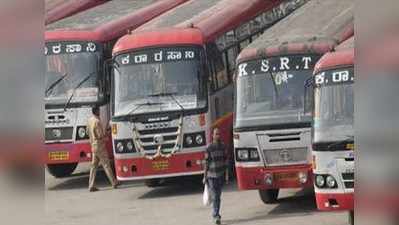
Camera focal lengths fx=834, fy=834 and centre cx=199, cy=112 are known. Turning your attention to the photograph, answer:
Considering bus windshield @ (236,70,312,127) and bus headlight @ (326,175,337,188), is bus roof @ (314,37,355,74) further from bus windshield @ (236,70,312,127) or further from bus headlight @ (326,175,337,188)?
bus headlight @ (326,175,337,188)

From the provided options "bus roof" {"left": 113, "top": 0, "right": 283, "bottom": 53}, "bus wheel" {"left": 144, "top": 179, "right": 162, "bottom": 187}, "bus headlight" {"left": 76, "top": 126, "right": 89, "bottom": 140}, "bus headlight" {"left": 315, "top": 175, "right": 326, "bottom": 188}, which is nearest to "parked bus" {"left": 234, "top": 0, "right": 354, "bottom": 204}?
"bus headlight" {"left": 315, "top": 175, "right": 326, "bottom": 188}

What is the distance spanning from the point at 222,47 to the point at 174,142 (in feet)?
8.34

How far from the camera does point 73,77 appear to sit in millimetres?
16656

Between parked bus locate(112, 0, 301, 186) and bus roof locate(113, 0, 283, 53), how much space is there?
26mm

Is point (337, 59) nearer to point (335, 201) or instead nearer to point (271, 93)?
point (271, 93)

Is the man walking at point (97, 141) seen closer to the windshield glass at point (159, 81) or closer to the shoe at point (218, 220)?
the windshield glass at point (159, 81)

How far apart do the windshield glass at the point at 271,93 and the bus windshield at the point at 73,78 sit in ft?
13.4

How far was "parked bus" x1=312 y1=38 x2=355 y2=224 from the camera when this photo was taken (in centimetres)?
1078

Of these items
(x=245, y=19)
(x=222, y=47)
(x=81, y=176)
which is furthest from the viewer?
(x=81, y=176)

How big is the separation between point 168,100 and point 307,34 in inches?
110

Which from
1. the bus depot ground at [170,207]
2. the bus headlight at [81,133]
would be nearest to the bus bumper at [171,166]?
the bus depot ground at [170,207]
